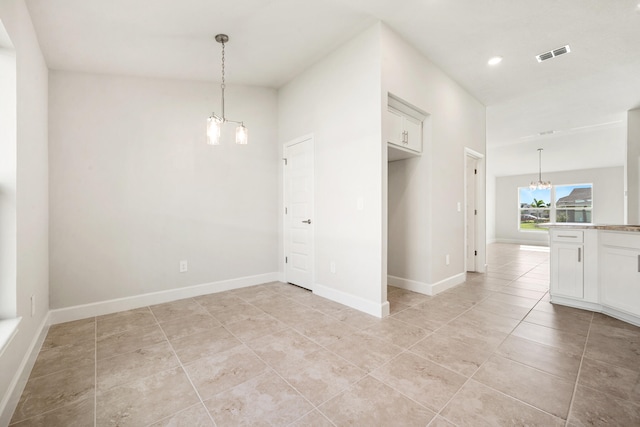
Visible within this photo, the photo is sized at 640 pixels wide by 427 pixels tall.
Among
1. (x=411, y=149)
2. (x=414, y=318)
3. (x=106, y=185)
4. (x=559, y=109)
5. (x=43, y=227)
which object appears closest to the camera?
(x=43, y=227)

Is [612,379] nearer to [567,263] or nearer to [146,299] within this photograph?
[567,263]

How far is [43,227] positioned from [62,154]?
80 cm

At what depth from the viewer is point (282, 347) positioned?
2227mm

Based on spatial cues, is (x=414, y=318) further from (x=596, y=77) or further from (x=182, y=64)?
(x=596, y=77)

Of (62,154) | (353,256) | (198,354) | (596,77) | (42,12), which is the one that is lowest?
(198,354)

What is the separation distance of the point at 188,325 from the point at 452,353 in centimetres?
237

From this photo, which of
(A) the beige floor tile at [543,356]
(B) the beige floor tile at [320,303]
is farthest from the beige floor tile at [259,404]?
(A) the beige floor tile at [543,356]

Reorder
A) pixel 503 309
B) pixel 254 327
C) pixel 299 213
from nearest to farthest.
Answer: pixel 254 327 < pixel 503 309 < pixel 299 213

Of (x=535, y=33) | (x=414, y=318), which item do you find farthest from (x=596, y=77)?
(x=414, y=318)

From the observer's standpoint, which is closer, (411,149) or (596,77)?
(411,149)

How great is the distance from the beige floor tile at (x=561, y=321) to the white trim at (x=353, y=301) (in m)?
1.44

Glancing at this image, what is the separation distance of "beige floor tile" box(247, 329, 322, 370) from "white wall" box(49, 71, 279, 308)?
170 centimetres

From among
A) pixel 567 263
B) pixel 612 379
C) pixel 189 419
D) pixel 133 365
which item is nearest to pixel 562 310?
pixel 567 263

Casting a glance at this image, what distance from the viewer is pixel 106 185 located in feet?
9.93
